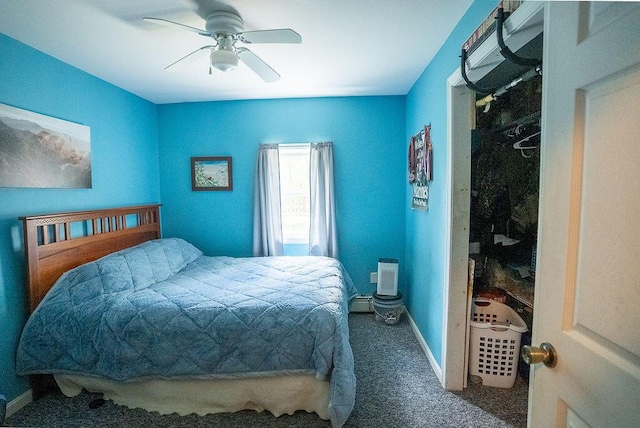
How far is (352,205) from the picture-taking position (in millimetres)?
3344

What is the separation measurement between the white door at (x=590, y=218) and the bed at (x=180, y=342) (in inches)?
45.4

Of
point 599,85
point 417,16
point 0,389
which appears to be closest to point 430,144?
point 417,16

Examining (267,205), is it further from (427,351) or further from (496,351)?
(496,351)

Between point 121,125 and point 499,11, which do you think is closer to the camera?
point 499,11

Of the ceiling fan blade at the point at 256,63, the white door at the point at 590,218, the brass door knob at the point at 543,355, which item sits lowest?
the brass door knob at the point at 543,355

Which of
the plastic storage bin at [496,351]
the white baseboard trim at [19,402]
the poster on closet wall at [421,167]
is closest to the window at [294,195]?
the poster on closet wall at [421,167]

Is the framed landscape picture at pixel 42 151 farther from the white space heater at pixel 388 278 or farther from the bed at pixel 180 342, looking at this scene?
the white space heater at pixel 388 278

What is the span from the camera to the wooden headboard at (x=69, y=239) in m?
1.88

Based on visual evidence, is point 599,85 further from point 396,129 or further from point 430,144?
point 396,129

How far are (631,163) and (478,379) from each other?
79.3 inches

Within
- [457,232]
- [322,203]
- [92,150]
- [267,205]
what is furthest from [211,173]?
[457,232]

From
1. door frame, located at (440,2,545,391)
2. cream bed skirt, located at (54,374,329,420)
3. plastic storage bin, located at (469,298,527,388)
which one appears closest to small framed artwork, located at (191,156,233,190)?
cream bed skirt, located at (54,374,329,420)

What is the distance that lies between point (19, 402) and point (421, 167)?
343cm

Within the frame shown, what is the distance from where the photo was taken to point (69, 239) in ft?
7.06
